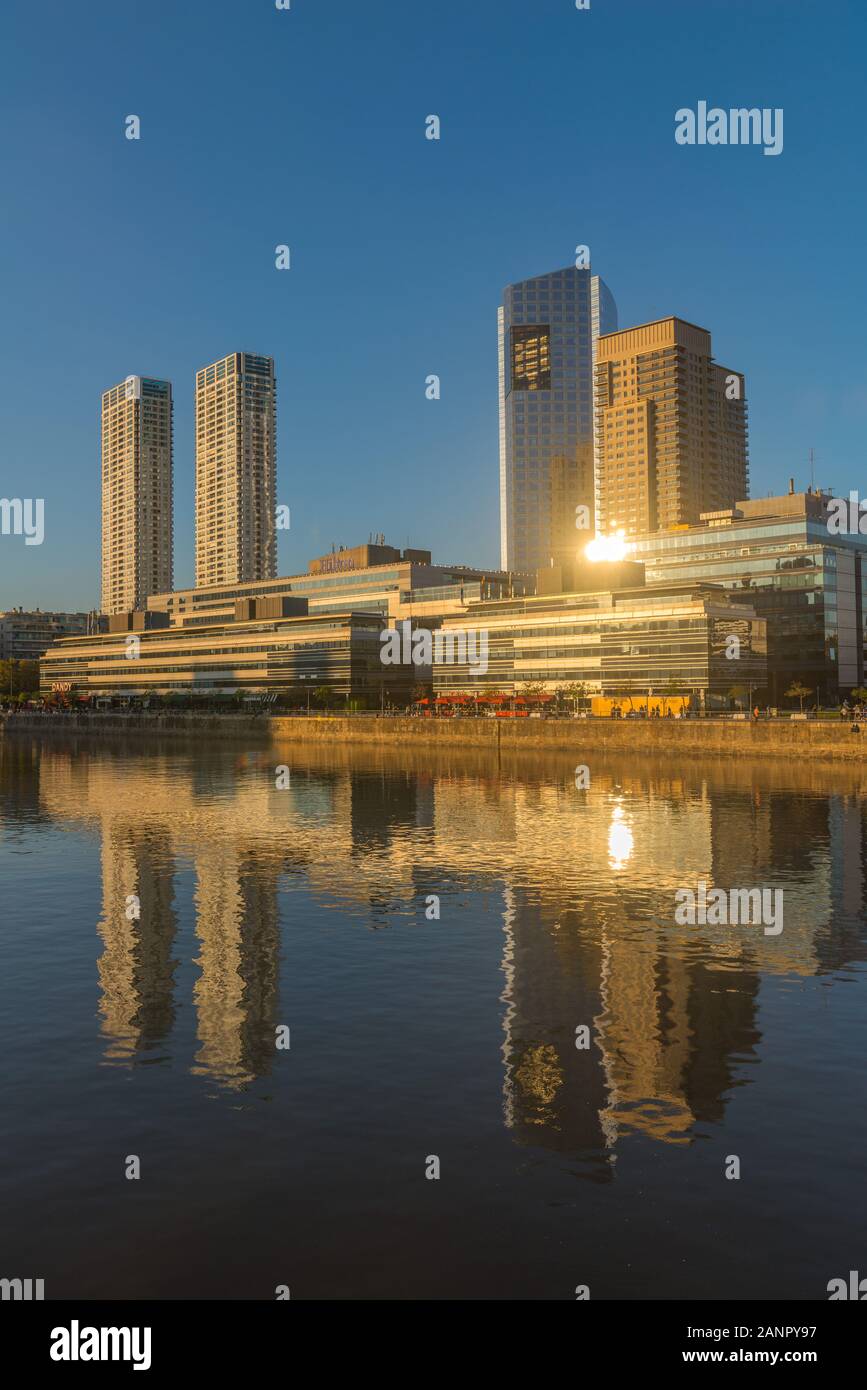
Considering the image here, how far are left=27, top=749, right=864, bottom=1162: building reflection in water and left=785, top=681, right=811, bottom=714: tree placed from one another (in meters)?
88.5

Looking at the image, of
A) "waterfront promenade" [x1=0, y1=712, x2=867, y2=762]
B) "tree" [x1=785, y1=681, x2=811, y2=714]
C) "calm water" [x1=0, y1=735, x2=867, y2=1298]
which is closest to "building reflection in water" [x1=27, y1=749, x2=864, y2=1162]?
"calm water" [x1=0, y1=735, x2=867, y2=1298]

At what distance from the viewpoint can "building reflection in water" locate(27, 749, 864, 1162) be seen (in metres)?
22.2

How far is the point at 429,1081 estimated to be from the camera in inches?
854

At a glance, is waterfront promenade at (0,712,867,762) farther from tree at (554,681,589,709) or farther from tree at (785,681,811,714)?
tree at (785,681,811,714)

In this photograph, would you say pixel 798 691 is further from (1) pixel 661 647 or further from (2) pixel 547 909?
(2) pixel 547 909

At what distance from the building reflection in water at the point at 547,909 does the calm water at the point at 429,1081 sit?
0.16 metres

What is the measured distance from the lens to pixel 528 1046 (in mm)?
23859

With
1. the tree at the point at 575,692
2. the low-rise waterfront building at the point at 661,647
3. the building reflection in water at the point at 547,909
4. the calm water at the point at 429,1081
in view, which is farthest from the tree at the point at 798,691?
the calm water at the point at 429,1081

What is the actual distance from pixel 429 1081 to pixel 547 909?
1853 cm

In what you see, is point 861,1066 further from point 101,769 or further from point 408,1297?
point 101,769

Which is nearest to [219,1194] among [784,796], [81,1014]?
[81,1014]

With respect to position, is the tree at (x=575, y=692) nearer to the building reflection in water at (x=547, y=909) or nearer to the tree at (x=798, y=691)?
the tree at (x=798, y=691)

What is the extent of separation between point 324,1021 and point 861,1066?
12584 millimetres

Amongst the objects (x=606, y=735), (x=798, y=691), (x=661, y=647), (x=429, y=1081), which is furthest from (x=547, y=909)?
(x=798, y=691)
